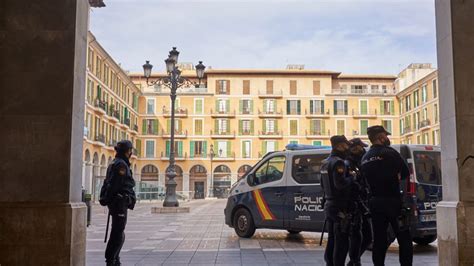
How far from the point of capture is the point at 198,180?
6625cm

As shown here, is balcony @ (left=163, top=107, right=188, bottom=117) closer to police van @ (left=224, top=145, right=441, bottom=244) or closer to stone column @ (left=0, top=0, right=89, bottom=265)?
police van @ (left=224, top=145, right=441, bottom=244)

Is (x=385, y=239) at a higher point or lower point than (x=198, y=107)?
lower

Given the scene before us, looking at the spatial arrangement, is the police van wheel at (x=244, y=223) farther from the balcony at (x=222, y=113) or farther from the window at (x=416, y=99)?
the balcony at (x=222, y=113)

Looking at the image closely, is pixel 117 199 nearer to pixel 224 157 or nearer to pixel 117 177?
pixel 117 177

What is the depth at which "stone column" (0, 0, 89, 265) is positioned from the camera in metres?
5.83

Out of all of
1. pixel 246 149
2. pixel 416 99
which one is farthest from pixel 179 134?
pixel 416 99

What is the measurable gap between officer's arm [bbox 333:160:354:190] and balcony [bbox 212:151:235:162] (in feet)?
196

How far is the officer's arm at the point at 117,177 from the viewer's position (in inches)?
270

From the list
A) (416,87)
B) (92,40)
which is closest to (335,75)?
(416,87)

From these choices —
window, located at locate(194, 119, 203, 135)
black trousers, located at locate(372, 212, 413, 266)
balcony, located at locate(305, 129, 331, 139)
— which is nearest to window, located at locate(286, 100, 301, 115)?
balcony, located at locate(305, 129, 331, 139)

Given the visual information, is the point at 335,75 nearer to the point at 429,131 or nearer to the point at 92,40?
the point at 429,131

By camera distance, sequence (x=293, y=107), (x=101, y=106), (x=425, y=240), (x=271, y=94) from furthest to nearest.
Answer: (x=293, y=107), (x=271, y=94), (x=101, y=106), (x=425, y=240)

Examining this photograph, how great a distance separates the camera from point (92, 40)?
45.0 m

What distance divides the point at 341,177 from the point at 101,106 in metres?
44.9
